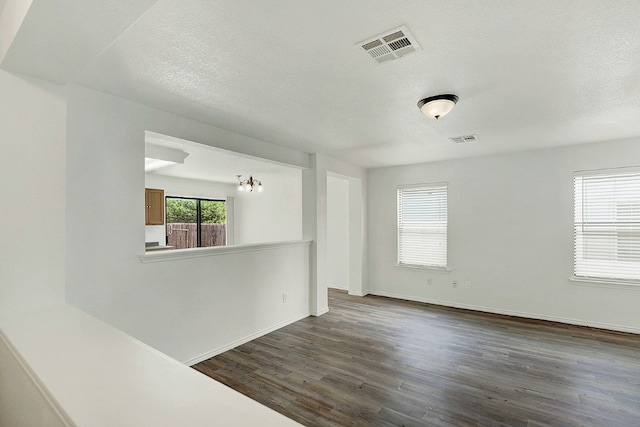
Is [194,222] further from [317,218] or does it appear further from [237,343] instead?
[237,343]

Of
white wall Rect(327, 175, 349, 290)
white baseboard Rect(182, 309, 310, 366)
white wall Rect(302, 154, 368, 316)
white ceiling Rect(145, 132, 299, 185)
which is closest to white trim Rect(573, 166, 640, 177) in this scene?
white wall Rect(302, 154, 368, 316)

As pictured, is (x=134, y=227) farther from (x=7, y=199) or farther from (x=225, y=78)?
(x=225, y=78)

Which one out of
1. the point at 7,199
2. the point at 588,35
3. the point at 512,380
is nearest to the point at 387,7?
the point at 588,35

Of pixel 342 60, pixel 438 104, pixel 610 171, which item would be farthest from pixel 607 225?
pixel 342 60

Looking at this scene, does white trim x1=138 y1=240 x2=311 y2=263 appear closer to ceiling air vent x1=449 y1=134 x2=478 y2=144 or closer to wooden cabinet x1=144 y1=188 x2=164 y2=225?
ceiling air vent x1=449 y1=134 x2=478 y2=144

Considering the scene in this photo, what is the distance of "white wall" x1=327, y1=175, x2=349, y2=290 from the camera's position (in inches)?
272

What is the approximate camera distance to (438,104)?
2.59 metres

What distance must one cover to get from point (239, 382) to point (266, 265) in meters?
1.57

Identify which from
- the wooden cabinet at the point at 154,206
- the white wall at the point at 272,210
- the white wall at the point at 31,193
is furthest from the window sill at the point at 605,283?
the wooden cabinet at the point at 154,206

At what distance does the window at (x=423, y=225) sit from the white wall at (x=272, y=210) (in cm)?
243

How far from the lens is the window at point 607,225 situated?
13.5ft

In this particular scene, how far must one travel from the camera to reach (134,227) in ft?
9.09

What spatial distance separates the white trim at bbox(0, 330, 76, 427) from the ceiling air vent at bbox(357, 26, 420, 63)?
212 centimetres

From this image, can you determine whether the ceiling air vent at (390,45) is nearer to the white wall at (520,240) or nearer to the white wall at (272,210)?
the white wall at (520,240)
